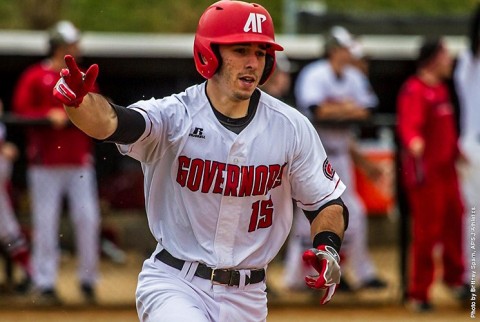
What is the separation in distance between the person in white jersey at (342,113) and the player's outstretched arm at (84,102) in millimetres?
5263

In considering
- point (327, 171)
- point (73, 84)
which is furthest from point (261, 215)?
point (73, 84)

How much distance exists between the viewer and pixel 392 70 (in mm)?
13344

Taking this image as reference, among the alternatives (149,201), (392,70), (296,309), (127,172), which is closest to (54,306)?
(296,309)

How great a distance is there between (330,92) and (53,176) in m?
2.50

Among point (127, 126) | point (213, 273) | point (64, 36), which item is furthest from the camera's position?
point (64, 36)

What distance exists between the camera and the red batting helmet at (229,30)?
4.91 metres

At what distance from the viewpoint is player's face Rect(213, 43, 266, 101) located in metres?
4.94

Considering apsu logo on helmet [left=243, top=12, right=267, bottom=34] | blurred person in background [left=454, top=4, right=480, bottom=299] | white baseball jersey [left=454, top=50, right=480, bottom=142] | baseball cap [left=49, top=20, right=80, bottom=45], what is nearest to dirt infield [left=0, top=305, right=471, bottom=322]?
blurred person in background [left=454, top=4, right=480, bottom=299]

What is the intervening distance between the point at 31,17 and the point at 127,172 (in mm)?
5106

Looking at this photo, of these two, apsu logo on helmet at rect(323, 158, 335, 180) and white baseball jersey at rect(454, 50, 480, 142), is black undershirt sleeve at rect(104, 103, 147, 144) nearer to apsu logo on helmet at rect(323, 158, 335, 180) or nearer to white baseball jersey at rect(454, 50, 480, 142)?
apsu logo on helmet at rect(323, 158, 335, 180)

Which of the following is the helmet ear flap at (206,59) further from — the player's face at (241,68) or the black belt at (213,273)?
the black belt at (213,273)

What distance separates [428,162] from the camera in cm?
963

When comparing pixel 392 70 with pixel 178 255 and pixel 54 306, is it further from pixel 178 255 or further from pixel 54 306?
pixel 178 255

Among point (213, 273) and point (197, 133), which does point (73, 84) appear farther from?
point (213, 273)
